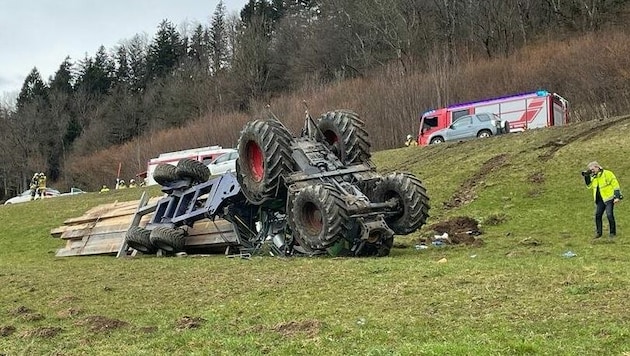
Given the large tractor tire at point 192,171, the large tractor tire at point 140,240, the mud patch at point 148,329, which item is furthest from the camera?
the large tractor tire at point 192,171

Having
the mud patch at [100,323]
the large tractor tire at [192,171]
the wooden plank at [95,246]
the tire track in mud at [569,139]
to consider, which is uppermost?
the large tractor tire at [192,171]

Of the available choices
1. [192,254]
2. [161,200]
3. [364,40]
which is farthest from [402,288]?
[364,40]

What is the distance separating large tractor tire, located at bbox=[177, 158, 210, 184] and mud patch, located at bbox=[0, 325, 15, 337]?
8223mm

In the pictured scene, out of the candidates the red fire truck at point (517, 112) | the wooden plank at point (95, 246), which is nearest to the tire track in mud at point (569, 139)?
the red fire truck at point (517, 112)

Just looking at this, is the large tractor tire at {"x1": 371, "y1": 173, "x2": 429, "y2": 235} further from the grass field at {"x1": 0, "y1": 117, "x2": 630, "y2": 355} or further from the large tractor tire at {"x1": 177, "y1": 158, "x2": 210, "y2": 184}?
the large tractor tire at {"x1": 177, "y1": 158, "x2": 210, "y2": 184}

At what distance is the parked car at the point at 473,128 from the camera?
110ft

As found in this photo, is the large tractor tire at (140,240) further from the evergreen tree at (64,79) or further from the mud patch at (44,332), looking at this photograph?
the evergreen tree at (64,79)

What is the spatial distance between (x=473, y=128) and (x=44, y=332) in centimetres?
2901

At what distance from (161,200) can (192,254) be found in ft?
5.30

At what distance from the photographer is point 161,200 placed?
16484 mm

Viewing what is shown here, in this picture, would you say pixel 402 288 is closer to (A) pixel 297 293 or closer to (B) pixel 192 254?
(A) pixel 297 293

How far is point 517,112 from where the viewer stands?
36281 mm

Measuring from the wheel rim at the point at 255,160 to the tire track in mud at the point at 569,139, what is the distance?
12296 millimetres

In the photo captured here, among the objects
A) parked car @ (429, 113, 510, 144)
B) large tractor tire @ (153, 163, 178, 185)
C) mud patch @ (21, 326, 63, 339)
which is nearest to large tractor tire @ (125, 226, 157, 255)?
large tractor tire @ (153, 163, 178, 185)
